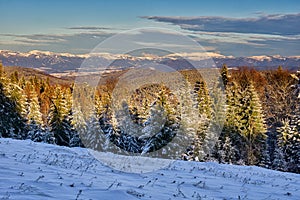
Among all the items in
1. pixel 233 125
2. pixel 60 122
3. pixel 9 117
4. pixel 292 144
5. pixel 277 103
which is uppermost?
pixel 277 103

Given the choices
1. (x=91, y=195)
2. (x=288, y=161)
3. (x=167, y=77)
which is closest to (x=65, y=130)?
(x=167, y=77)

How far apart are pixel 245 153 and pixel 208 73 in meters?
22.5

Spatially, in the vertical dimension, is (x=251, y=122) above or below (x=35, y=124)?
above

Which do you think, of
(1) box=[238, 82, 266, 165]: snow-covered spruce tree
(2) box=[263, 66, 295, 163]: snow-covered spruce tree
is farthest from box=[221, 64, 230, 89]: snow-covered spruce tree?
(1) box=[238, 82, 266, 165]: snow-covered spruce tree

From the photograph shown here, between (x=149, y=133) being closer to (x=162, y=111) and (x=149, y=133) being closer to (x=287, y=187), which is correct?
(x=162, y=111)

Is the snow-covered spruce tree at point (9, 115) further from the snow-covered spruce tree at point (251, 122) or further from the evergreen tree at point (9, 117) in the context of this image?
the snow-covered spruce tree at point (251, 122)

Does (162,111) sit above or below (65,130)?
above

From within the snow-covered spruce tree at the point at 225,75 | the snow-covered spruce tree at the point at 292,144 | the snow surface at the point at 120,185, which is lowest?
the snow-covered spruce tree at the point at 292,144

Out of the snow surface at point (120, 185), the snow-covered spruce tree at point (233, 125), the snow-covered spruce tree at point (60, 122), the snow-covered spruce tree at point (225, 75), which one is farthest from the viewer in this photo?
the snow-covered spruce tree at point (225, 75)

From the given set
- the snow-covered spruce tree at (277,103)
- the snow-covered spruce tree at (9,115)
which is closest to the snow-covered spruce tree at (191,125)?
the snow-covered spruce tree at (9,115)

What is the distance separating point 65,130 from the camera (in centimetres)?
5481

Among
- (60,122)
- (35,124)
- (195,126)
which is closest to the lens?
(195,126)

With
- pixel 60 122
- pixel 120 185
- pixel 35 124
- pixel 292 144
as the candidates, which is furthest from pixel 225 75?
pixel 120 185

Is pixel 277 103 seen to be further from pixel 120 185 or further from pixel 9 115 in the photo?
pixel 120 185
